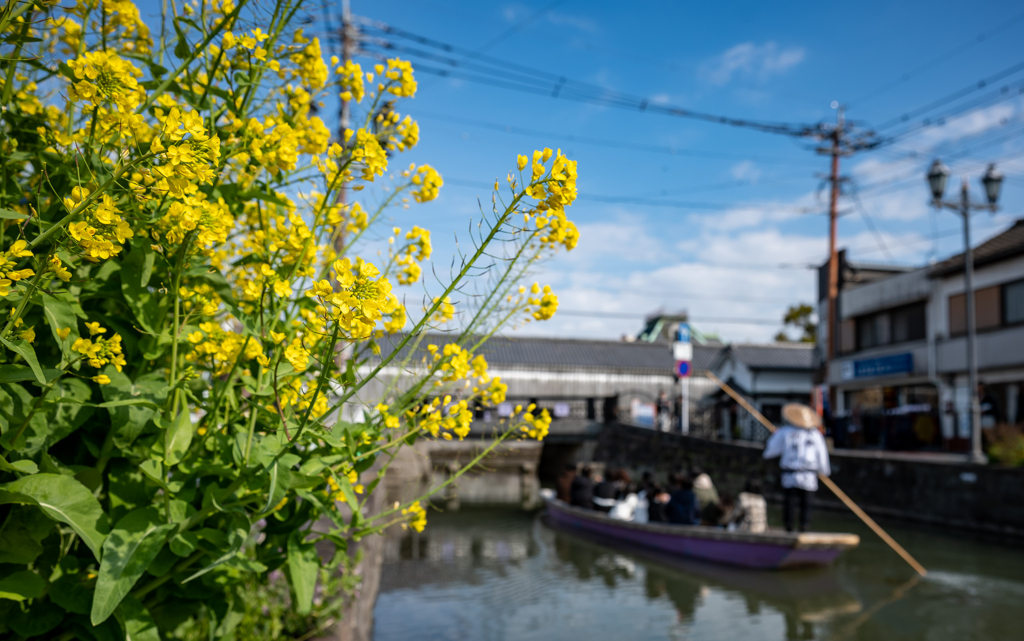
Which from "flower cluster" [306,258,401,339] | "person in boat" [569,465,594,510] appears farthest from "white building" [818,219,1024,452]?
"flower cluster" [306,258,401,339]

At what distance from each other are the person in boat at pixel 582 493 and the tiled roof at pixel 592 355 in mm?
16815

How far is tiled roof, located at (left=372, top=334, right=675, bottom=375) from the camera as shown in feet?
110

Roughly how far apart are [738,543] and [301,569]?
10.6 meters

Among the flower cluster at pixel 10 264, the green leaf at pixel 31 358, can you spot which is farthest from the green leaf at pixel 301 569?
the flower cluster at pixel 10 264

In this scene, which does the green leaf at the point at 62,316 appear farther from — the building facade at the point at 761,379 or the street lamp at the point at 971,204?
the building facade at the point at 761,379

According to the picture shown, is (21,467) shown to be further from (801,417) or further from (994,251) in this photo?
(994,251)

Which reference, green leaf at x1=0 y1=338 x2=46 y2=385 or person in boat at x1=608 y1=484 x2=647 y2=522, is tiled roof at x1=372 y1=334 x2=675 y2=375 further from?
green leaf at x1=0 y1=338 x2=46 y2=385

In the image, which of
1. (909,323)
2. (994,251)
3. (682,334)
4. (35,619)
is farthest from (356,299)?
(909,323)

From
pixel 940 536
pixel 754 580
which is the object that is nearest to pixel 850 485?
pixel 940 536

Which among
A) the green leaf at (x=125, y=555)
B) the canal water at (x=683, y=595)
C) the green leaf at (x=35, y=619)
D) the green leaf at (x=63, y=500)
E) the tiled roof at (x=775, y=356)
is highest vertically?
the tiled roof at (x=775, y=356)

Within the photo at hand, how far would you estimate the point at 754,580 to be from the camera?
11.0m

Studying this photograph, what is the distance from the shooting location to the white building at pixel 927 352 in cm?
2017

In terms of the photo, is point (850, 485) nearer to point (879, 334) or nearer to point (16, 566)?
point (879, 334)

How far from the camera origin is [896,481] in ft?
53.8
